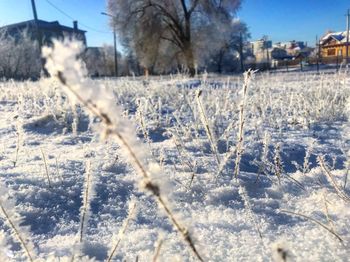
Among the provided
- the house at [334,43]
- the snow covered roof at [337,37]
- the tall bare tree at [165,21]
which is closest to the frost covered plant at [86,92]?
the tall bare tree at [165,21]

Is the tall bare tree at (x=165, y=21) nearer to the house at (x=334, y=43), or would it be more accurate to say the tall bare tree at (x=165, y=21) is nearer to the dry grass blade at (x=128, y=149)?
the dry grass blade at (x=128, y=149)

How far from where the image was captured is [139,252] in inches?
49.4

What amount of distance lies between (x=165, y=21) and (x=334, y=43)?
40.7m

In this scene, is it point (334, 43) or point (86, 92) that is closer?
point (86, 92)

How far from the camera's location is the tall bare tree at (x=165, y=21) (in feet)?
72.4

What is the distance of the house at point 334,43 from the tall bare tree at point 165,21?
117 feet

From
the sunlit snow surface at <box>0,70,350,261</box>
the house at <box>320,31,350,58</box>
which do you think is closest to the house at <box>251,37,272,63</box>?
the house at <box>320,31,350,58</box>

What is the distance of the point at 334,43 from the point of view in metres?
55.5

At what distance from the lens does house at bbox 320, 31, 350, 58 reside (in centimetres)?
5378

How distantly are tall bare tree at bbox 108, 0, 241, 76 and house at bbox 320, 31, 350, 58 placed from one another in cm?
3576

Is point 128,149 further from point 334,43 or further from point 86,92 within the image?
point 334,43

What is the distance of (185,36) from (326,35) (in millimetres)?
42530

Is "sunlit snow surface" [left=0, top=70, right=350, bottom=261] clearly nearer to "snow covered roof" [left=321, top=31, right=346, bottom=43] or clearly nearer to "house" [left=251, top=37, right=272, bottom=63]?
"snow covered roof" [left=321, top=31, right=346, bottom=43]

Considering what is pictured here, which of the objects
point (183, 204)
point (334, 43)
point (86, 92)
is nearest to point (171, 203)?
point (86, 92)
